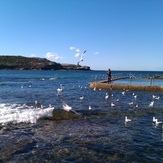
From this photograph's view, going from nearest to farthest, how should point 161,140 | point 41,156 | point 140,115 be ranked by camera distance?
point 41,156, point 161,140, point 140,115

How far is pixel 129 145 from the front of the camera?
36.2ft

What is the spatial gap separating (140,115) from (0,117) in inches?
361

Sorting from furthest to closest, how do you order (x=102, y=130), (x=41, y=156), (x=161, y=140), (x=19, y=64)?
(x=19, y=64), (x=102, y=130), (x=161, y=140), (x=41, y=156)

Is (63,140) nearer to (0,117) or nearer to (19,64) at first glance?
(0,117)

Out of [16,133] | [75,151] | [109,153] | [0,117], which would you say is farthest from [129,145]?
[0,117]

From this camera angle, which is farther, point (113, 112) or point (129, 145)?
point (113, 112)

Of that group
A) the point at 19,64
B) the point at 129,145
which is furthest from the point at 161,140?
the point at 19,64

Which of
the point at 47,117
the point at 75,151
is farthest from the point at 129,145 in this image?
the point at 47,117

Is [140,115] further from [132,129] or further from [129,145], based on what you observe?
[129,145]

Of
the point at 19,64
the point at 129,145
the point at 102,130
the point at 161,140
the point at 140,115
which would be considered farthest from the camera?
the point at 19,64

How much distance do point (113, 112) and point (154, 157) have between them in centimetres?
883

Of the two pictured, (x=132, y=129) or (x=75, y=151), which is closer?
(x=75, y=151)

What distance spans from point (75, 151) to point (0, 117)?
695 cm

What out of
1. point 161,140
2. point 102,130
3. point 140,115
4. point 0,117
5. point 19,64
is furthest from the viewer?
point 19,64
